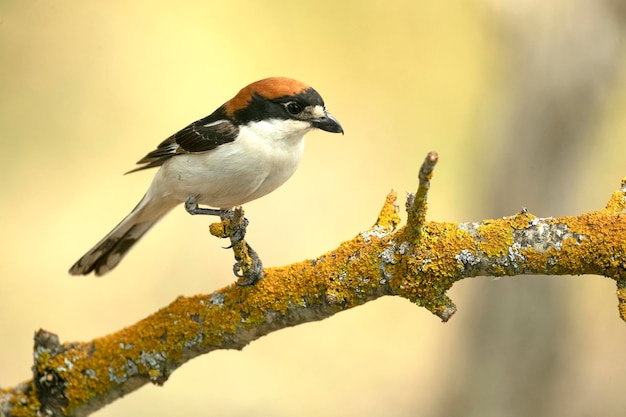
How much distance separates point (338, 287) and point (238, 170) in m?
0.93

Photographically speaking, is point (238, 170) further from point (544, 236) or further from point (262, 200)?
point (262, 200)

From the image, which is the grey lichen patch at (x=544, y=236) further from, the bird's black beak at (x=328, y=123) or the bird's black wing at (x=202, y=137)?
the bird's black wing at (x=202, y=137)

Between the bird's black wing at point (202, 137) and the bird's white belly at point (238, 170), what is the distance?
0.11ft

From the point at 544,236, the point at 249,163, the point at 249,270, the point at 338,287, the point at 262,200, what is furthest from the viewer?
the point at 262,200

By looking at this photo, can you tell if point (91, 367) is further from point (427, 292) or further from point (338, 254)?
point (427, 292)

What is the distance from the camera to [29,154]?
6.12m

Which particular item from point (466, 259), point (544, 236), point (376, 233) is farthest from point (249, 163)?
point (544, 236)

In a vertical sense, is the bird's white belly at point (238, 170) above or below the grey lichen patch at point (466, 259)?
above

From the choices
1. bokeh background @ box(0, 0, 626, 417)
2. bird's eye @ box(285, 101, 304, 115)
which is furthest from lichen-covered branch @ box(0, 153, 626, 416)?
bokeh background @ box(0, 0, 626, 417)

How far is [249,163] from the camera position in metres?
3.37

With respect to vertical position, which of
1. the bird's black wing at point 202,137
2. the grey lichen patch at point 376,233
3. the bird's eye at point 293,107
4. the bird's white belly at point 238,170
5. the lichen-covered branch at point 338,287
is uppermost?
the bird's eye at point 293,107

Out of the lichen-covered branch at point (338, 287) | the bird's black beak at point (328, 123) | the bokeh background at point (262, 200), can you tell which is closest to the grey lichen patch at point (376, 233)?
the lichen-covered branch at point (338, 287)

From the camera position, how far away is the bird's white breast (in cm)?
338

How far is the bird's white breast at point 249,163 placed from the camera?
338cm
